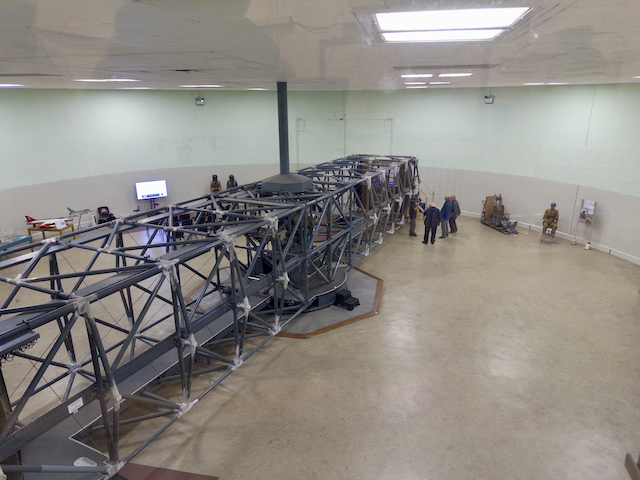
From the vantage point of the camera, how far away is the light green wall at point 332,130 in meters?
12.6

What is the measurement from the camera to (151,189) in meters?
16.4

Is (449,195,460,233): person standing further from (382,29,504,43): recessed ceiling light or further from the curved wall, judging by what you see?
(382,29,504,43): recessed ceiling light

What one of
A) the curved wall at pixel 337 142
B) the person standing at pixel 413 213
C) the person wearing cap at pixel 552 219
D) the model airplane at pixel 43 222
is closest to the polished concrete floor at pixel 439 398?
the person wearing cap at pixel 552 219

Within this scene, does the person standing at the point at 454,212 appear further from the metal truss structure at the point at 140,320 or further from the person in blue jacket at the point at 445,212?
the metal truss structure at the point at 140,320

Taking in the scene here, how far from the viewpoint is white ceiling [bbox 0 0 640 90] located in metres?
2.50

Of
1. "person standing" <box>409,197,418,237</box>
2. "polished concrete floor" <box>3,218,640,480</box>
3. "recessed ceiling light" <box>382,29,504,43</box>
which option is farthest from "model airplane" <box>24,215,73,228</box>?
"recessed ceiling light" <box>382,29,504,43</box>

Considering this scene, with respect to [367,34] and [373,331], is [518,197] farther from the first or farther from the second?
[367,34]

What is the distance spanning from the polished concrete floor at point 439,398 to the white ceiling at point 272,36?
17.1 feet

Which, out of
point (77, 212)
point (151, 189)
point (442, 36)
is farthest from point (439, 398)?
point (151, 189)

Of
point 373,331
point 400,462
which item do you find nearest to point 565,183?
point 373,331

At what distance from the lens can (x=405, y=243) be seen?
14.2 m

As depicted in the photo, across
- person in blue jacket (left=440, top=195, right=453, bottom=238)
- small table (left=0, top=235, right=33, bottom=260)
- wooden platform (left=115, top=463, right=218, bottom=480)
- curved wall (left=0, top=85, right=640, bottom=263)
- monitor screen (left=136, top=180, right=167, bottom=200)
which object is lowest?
wooden platform (left=115, top=463, right=218, bottom=480)

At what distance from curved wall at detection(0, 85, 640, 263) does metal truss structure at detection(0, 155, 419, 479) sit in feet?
12.7

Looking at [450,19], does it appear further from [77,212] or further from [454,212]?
[77,212]
